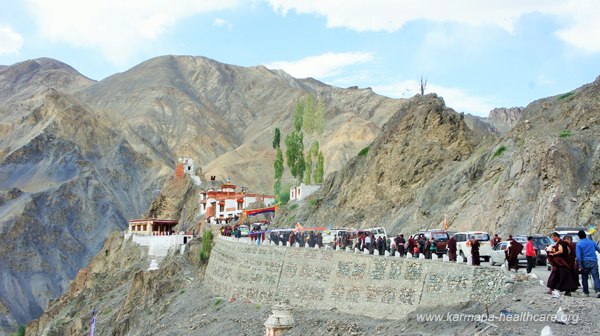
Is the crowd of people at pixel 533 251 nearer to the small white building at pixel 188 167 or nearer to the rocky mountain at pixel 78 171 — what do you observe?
the small white building at pixel 188 167

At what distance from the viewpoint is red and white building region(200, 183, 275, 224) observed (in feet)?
272

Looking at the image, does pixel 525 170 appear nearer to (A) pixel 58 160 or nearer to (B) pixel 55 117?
(A) pixel 58 160

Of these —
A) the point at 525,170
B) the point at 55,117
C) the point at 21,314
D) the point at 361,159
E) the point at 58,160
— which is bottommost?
the point at 21,314

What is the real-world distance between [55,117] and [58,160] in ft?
53.0

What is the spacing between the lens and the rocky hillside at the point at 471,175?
36.9m

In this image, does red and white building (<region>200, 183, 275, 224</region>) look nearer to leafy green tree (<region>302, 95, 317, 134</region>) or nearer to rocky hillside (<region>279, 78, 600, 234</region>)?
rocky hillside (<region>279, 78, 600, 234</region>)

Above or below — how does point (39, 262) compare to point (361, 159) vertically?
below

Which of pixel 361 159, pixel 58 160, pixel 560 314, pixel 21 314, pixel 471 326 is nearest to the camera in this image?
pixel 560 314

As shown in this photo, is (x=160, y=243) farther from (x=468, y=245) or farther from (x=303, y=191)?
(x=468, y=245)

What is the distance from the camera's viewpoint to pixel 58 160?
148375 mm

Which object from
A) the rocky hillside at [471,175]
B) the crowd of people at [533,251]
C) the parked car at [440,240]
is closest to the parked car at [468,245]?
the crowd of people at [533,251]

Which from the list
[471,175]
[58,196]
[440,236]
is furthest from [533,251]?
[58,196]

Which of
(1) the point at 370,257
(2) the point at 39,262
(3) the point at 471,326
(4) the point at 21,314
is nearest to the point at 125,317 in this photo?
(1) the point at 370,257

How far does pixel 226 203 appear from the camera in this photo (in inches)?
3292
